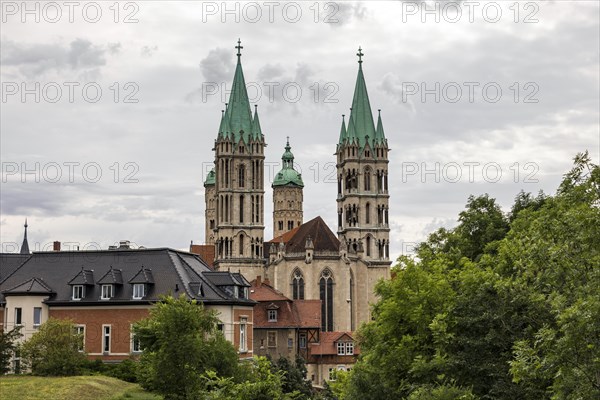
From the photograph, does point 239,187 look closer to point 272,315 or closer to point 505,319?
point 272,315

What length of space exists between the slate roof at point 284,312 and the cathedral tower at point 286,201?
240ft

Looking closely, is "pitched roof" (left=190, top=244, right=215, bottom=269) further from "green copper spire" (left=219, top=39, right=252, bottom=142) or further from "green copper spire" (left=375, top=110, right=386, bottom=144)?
"green copper spire" (left=375, top=110, right=386, bottom=144)

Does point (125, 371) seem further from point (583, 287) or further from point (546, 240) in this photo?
point (583, 287)

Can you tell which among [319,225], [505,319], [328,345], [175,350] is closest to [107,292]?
[175,350]

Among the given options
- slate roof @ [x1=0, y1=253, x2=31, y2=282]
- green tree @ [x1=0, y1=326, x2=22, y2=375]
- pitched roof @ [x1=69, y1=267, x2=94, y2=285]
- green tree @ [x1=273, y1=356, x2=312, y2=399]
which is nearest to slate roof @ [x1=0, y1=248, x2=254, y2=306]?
pitched roof @ [x1=69, y1=267, x2=94, y2=285]

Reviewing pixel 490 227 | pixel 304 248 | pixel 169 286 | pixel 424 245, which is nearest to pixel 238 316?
pixel 169 286

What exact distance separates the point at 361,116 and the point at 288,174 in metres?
41.2

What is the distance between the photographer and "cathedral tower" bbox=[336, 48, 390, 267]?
5221 inches

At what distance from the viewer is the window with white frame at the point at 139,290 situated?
60.2 meters

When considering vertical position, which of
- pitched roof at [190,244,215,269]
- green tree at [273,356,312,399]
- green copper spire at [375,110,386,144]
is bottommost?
green tree at [273,356,312,399]

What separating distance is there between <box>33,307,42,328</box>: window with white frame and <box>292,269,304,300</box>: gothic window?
60.4 m

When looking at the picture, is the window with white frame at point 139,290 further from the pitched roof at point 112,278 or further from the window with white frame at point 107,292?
the window with white frame at point 107,292

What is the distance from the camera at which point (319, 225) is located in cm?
12569

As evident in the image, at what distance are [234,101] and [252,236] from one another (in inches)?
809
